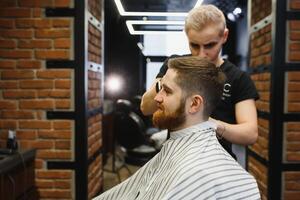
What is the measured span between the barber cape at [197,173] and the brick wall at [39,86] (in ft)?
4.65

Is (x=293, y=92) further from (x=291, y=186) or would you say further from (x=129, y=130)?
(x=129, y=130)

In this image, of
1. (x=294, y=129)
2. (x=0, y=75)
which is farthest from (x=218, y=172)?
(x=0, y=75)

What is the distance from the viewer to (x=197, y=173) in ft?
3.70

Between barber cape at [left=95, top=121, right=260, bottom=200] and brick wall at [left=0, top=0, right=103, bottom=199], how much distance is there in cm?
142

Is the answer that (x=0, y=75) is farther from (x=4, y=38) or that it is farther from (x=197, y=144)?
(x=197, y=144)

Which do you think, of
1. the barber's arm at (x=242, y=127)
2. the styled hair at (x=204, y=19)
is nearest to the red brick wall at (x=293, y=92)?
the barber's arm at (x=242, y=127)

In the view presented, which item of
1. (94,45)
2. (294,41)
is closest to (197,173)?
(294,41)

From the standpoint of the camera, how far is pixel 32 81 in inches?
104

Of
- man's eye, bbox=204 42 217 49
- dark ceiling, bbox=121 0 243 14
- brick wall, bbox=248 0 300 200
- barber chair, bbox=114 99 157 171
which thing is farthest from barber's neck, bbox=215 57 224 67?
barber chair, bbox=114 99 157 171

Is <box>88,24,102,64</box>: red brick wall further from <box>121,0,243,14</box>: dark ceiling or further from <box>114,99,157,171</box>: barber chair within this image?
<box>114,99,157,171</box>: barber chair

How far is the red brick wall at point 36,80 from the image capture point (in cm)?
262

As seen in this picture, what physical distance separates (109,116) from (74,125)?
3588 millimetres

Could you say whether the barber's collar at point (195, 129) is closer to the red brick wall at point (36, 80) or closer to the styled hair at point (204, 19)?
the styled hair at point (204, 19)

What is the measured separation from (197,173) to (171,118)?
24 centimetres
